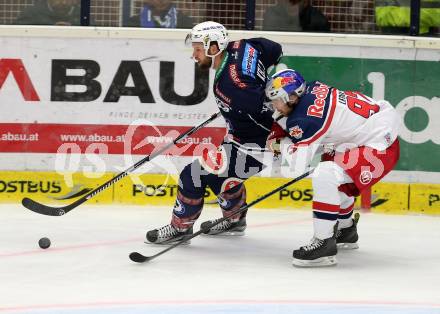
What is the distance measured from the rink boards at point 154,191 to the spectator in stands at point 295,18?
1.19 metres

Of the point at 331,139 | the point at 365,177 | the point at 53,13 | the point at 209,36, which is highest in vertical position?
the point at 53,13

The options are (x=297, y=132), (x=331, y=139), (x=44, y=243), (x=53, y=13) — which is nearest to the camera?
(x=297, y=132)

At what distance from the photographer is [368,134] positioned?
19.8 feet

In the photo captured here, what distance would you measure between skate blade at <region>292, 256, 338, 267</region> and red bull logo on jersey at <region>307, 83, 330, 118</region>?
2.70ft

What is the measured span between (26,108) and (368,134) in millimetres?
3172

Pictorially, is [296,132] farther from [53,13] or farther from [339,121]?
[53,13]

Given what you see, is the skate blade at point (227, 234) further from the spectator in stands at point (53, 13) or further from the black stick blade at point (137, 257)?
the spectator in stands at point (53, 13)

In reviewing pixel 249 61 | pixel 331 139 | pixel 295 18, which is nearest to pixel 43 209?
pixel 249 61

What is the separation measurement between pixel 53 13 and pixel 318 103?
3.03 m

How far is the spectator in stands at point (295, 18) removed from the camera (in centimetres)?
816

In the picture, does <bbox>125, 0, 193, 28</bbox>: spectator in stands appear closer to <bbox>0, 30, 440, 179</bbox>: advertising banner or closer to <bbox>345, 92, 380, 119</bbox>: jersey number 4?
<bbox>0, 30, 440, 179</bbox>: advertising banner

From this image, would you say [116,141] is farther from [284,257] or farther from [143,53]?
[284,257]

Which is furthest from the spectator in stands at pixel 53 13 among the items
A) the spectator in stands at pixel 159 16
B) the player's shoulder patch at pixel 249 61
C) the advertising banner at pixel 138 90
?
the player's shoulder patch at pixel 249 61

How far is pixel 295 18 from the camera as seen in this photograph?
8180mm
